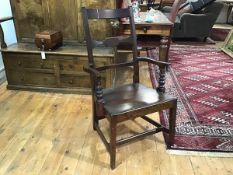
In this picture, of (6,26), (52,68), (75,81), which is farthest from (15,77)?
(6,26)

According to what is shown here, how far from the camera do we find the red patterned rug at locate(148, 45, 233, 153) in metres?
1.97

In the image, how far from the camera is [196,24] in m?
4.60

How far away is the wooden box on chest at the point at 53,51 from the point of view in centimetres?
262

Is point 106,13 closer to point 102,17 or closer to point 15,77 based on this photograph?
point 102,17

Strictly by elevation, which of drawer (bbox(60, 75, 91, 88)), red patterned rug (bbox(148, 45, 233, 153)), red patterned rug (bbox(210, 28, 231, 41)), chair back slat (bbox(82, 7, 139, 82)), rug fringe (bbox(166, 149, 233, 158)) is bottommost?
rug fringe (bbox(166, 149, 233, 158))

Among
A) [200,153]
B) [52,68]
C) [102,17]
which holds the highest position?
[102,17]

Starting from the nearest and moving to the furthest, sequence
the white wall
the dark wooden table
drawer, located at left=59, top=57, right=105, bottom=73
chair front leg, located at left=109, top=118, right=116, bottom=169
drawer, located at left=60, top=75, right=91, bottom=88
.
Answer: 1. chair front leg, located at left=109, top=118, right=116, bottom=169
2. drawer, located at left=59, top=57, right=105, bottom=73
3. drawer, located at left=60, top=75, right=91, bottom=88
4. the dark wooden table
5. the white wall

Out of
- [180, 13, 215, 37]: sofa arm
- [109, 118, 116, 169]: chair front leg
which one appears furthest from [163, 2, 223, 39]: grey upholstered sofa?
[109, 118, 116, 169]: chair front leg

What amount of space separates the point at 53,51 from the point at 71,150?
4.07ft

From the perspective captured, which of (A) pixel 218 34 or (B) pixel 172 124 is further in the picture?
(A) pixel 218 34

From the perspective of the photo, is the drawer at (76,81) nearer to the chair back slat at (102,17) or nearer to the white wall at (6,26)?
the chair back slat at (102,17)

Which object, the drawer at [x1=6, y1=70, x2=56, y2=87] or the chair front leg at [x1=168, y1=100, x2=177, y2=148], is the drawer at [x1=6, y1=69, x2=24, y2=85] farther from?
the chair front leg at [x1=168, y1=100, x2=177, y2=148]

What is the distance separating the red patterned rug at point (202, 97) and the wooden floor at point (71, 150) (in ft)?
0.60

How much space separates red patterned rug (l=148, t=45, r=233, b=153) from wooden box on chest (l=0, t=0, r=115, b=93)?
93cm
